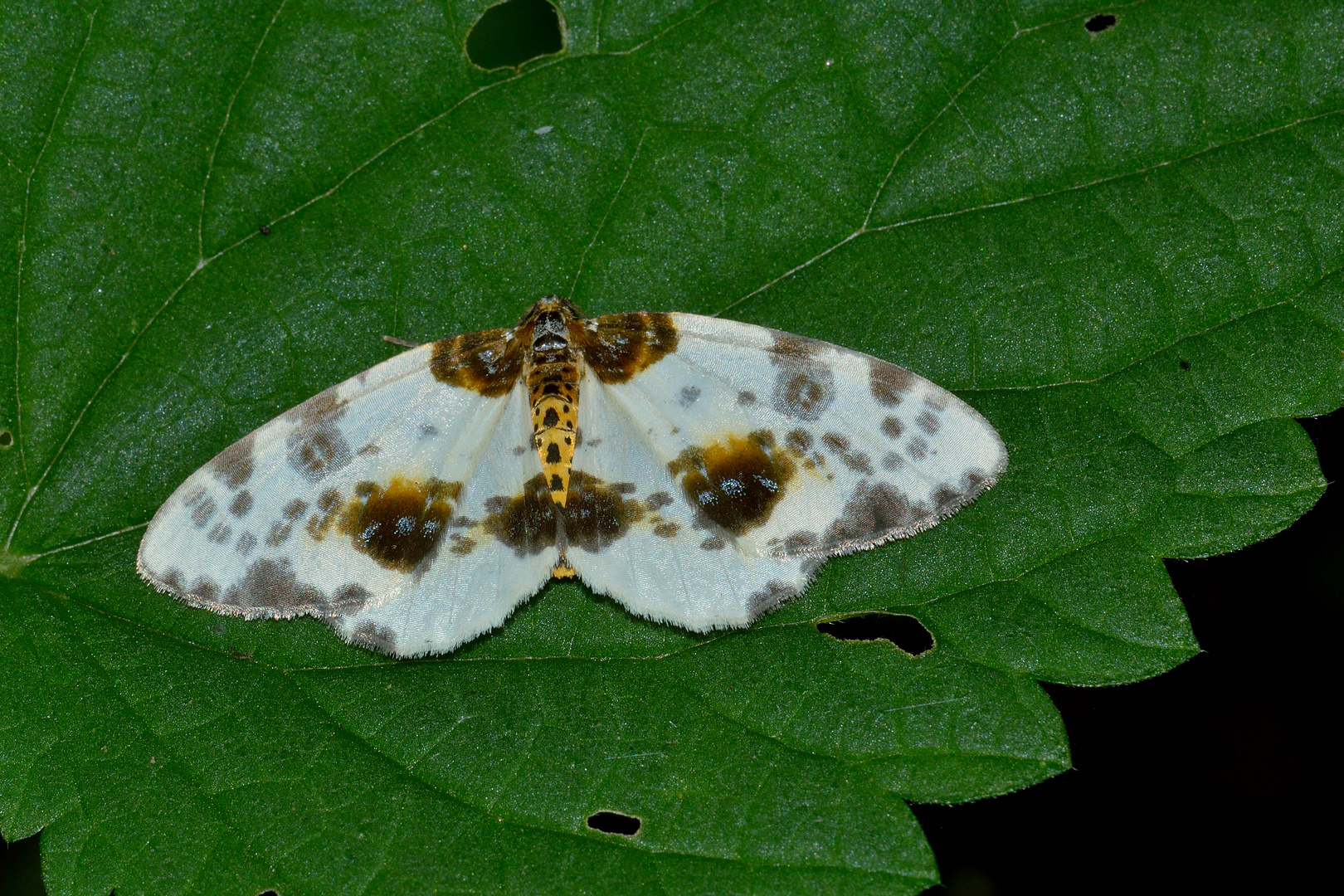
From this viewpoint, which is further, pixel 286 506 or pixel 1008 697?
pixel 286 506

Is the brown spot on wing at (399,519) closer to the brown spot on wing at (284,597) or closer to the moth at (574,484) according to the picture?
the moth at (574,484)

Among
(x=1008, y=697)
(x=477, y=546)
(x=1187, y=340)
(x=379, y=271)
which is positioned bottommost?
(x=1008, y=697)

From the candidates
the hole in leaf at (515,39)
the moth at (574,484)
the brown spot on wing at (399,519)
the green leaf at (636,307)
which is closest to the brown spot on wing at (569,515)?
the moth at (574,484)

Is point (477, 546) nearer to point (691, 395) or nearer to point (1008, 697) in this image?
point (691, 395)

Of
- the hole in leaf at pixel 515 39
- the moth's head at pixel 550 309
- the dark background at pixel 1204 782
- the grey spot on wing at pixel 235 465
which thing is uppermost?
the hole in leaf at pixel 515 39

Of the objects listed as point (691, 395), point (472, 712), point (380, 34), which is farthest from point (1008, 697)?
point (380, 34)

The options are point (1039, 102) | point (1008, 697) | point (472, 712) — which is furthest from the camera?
point (1039, 102)

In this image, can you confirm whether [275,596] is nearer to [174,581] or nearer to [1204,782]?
[174,581]
